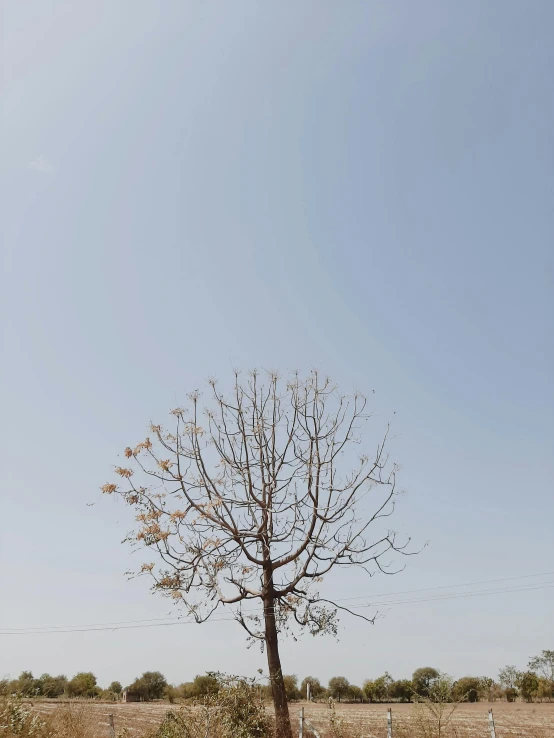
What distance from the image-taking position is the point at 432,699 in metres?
12.1

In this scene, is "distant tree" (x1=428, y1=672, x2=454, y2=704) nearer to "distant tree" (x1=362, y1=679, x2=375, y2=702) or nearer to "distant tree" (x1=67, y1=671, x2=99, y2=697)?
"distant tree" (x1=67, y1=671, x2=99, y2=697)

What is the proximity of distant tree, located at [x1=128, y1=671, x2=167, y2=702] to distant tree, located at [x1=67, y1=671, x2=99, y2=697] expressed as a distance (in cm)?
349

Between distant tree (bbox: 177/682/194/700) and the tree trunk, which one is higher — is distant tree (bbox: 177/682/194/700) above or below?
below

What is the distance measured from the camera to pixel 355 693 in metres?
52.3

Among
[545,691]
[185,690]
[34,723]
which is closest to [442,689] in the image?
[34,723]

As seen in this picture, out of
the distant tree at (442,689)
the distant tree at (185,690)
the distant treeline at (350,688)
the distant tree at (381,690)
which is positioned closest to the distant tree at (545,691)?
the distant treeline at (350,688)

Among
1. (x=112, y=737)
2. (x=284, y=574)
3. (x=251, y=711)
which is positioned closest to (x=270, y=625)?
(x=284, y=574)

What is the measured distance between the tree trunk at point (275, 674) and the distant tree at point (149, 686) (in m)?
40.9

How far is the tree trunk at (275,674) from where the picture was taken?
10.9 m

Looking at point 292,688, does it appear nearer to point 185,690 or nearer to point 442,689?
point 185,690

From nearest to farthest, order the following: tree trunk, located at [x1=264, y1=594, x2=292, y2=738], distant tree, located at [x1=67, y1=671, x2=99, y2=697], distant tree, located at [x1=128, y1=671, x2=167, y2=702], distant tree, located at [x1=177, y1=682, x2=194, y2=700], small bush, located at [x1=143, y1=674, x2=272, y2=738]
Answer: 1. small bush, located at [x1=143, y1=674, x2=272, y2=738]
2. tree trunk, located at [x1=264, y1=594, x2=292, y2=738]
3. distant tree, located at [x1=177, y1=682, x2=194, y2=700]
4. distant tree, located at [x1=67, y1=671, x2=99, y2=697]
5. distant tree, located at [x1=128, y1=671, x2=167, y2=702]

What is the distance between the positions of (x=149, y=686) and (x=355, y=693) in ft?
68.3

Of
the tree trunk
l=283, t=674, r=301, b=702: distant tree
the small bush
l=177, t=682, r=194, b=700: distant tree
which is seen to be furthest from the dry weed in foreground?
l=283, t=674, r=301, b=702: distant tree

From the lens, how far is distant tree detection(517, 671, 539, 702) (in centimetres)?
4844
